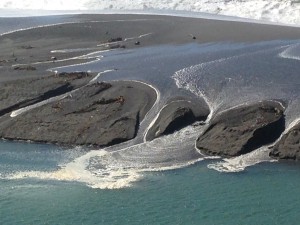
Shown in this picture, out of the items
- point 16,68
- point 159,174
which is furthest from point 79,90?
point 159,174

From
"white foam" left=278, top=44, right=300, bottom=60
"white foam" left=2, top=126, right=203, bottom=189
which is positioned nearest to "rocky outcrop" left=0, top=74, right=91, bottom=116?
"white foam" left=2, top=126, right=203, bottom=189

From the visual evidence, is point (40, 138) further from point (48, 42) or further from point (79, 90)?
point (48, 42)

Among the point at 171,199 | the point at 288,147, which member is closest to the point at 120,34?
the point at 288,147

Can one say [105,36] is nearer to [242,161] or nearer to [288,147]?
[242,161]

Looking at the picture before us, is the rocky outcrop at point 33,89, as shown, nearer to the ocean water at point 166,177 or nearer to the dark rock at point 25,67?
the ocean water at point 166,177

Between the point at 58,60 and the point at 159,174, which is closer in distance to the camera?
the point at 159,174

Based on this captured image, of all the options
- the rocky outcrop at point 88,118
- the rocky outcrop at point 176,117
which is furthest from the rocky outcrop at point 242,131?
the rocky outcrop at point 88,118
